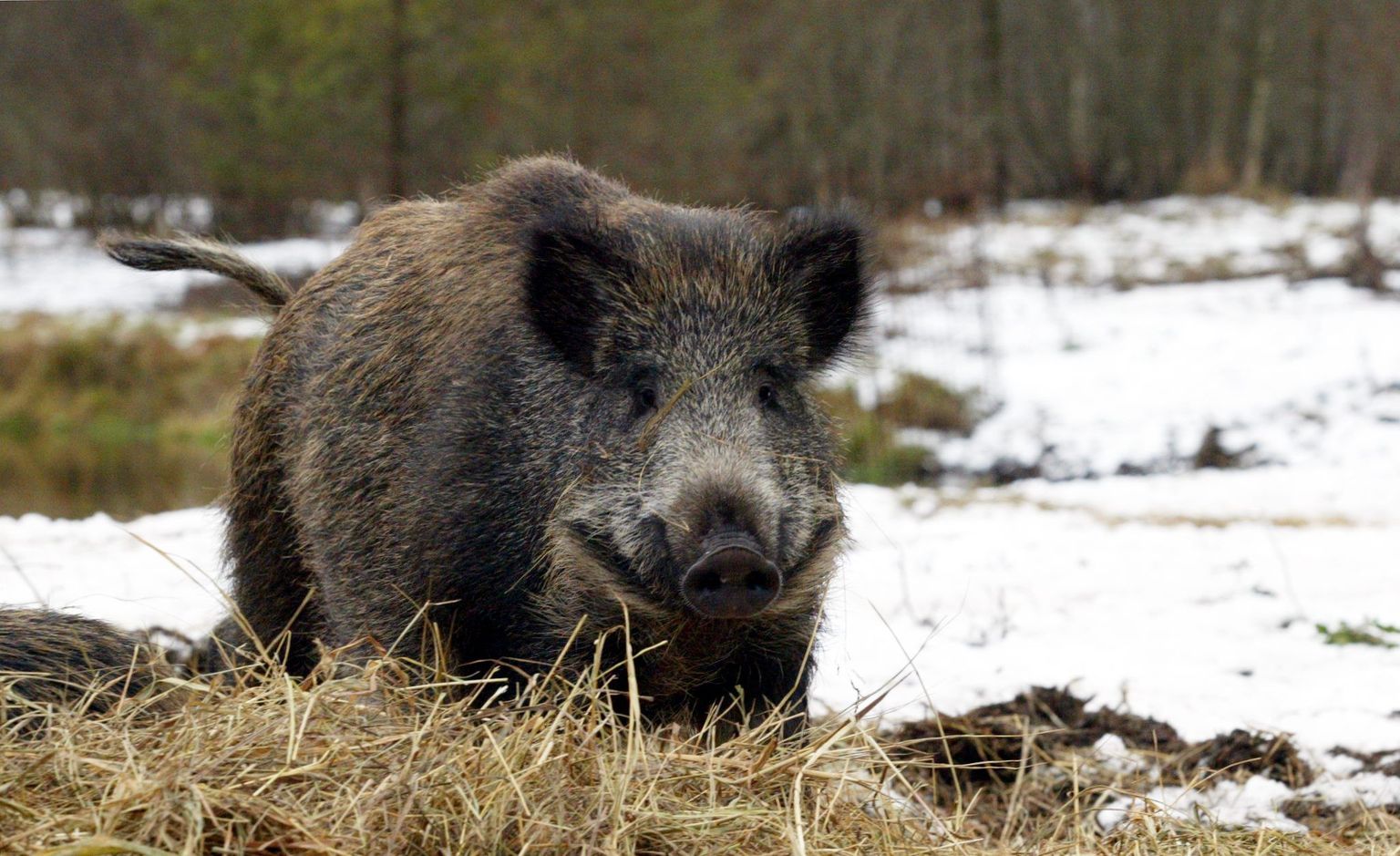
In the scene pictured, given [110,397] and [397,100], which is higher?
[397,100]

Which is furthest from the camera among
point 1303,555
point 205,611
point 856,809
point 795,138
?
point 795,138

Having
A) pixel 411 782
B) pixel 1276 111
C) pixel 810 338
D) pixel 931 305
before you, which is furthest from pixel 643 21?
pixel 411 782

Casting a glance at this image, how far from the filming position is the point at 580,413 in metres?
3.70

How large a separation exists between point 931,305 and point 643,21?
23.9ft

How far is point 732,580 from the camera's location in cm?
308

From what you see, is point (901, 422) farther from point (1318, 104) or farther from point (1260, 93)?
point (1318, 104)

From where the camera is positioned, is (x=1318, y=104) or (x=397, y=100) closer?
(x=397, y=100)

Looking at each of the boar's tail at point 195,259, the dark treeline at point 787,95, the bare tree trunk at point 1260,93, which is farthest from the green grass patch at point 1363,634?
the bare tree trunk at point 1260,93

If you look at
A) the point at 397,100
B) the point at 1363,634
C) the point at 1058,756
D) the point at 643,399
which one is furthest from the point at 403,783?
the point at 397,100

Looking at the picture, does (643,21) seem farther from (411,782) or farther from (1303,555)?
(411,782)

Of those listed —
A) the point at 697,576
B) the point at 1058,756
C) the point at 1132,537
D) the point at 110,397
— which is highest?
the point at 697,576

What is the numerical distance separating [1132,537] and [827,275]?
12.5 feet

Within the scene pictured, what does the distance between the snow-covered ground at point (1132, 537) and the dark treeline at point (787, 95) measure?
77.6 inches

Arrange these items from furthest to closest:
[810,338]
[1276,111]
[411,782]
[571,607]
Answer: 1. [1276,111]
2. [810,338]
3. [571,607]
4. [411,782]
